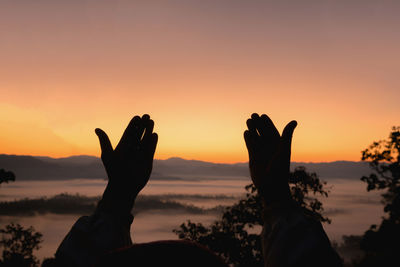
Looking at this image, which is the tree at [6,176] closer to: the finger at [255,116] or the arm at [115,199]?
the arm at [115,199]

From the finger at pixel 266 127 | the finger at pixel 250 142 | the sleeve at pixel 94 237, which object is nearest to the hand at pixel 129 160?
the sleeve at pixel 94 237

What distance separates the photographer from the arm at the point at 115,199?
2.12 m

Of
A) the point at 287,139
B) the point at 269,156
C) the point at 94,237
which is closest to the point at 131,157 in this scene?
the point at 94,237

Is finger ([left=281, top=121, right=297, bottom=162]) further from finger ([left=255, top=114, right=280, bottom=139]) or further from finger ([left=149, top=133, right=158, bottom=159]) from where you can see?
finger ([left=149, top=133, right=158, bottom=159])

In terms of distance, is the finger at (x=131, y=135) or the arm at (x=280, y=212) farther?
the finger at (x=131, y=135)

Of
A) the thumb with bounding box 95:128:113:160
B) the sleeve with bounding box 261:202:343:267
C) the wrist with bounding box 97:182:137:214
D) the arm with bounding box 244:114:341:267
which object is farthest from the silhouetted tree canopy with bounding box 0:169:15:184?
the sleeve with bounding box 261:202:343:267

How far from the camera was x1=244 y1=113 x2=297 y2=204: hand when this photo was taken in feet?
7.49

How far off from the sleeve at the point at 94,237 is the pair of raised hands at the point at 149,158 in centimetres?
12

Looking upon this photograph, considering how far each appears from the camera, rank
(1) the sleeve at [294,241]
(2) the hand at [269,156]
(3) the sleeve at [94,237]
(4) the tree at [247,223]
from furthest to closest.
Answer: (4) the tree at [247,223]
(2) the hand at [269,156]
(3) the sleeve at [94,237]
(1) the sleeve at [294,241]

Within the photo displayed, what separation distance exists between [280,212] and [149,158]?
4.15 ft

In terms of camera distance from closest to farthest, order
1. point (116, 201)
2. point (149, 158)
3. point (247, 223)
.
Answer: point (116, 201), point (149, 158), point (247, 223)

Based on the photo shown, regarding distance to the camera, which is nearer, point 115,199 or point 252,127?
point 115,199

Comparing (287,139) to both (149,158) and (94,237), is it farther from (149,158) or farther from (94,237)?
(94,237)

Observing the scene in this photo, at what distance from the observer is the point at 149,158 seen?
2.98 metres
